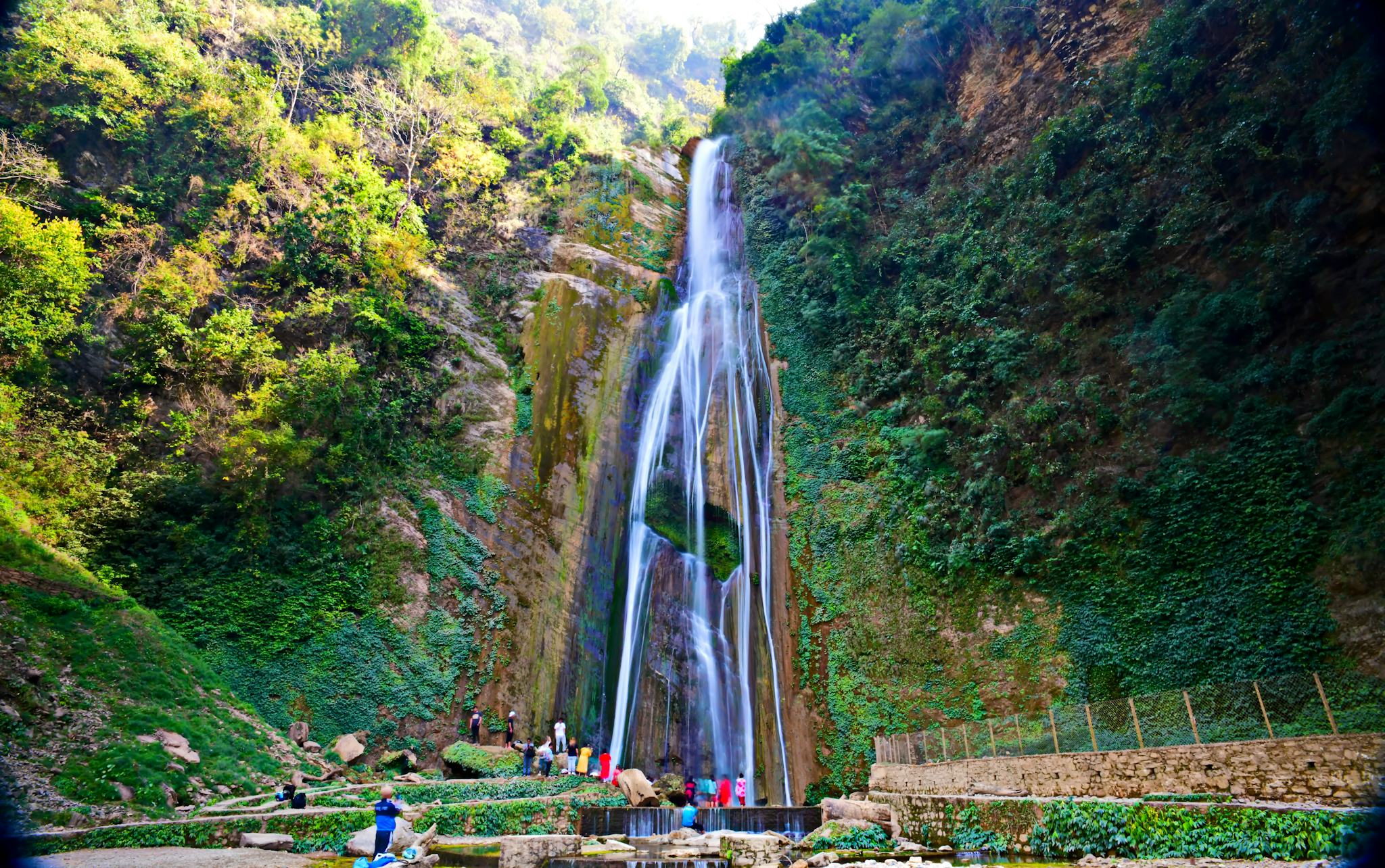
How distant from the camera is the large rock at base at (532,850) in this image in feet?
27.4

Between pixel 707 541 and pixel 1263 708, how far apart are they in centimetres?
1285

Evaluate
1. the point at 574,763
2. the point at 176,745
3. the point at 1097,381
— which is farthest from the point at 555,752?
the point at 1097,381

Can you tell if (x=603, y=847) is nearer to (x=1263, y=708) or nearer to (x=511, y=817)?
(x=511, y=817)

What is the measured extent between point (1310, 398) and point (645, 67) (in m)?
63.4

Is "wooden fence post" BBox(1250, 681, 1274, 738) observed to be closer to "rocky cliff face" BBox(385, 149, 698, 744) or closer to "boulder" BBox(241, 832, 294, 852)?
"boulder" BBox(241, 832, 294, 852)

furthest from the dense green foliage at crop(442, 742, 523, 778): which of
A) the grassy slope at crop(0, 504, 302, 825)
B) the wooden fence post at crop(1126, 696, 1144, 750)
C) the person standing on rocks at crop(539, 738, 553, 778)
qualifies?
the wooden fence post at crop(1126, 696, 1144, 750)

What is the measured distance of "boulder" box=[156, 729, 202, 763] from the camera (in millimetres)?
10812

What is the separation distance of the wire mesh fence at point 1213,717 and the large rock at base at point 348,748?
1257cm

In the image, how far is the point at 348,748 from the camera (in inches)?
558

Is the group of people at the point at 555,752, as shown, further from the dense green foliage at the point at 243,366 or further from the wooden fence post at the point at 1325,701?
the wooden fence post at the point at 1325,701

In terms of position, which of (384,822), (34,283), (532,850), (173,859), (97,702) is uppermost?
(34,283)

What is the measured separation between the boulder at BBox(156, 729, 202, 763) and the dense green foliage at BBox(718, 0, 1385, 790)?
12464mm

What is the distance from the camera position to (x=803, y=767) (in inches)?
623

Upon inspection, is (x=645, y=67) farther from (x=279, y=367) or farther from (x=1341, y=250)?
(x=1341, y=250)
